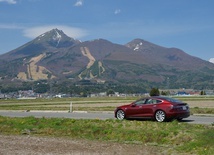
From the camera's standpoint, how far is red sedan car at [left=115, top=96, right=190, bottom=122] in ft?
67.1

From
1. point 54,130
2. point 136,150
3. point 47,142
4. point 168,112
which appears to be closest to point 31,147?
point 47,142

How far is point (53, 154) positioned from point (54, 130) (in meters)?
6.39

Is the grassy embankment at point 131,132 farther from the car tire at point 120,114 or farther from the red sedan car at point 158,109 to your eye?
the car tire at point 120,114

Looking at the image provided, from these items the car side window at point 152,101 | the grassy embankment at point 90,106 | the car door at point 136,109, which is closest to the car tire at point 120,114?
the car door at point 136,109

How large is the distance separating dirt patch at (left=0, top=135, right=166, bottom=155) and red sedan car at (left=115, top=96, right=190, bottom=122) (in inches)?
256

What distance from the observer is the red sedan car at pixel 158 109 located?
20452 millimetres

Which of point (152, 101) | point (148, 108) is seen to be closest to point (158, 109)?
point (148, 108)

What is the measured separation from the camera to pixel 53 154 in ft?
40.2

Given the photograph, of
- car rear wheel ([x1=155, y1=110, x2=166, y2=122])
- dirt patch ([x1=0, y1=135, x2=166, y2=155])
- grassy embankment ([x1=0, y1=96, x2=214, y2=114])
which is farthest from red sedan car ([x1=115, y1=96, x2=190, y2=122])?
grassy embankment ([x1=0, y1=96, x2=214, y2=114])

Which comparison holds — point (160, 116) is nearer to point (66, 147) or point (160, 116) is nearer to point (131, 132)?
point (131, 132)

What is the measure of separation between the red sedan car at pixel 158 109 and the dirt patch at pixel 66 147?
21.3ft

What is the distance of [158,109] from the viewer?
20.7 metres

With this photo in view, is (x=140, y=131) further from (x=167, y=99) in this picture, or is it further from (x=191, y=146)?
(x=167, y=99)

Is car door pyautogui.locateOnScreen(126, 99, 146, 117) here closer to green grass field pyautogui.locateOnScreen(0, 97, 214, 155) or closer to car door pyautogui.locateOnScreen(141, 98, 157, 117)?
car door pyautogui.locateOnScreen(141, 98, 157, 117)
